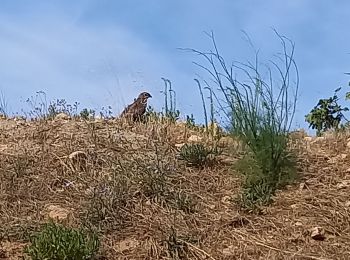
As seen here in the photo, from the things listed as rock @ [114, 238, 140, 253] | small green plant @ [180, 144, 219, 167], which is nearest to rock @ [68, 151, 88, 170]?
small green plant @ [180, 144, 219, 167]

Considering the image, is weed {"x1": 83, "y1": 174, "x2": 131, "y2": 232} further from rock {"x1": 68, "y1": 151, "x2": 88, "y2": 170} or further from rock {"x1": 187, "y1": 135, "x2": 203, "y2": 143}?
rock {"x1": 187, "y1": 135, "x2": 203, "y2": 143}

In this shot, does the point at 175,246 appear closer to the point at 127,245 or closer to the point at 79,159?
the point at 127,245

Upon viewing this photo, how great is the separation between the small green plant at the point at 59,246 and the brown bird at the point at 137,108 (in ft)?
10.3

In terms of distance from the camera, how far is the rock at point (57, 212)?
19.1 ft

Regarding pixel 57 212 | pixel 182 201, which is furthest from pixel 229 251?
pixel 57 212

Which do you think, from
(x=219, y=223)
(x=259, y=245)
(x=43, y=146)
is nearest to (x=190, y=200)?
(x=219, y=223)

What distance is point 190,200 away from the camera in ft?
20.0

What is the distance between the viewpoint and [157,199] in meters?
6.08

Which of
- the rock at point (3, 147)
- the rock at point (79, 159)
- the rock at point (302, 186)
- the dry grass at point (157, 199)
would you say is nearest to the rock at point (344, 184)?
the dry grass at point (157, 199)

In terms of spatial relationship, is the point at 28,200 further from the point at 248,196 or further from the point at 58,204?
the point at 248,196

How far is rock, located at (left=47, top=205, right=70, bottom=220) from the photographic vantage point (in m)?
5.82

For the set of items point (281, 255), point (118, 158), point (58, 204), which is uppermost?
point (118, 158)

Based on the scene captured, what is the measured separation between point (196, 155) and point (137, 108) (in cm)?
180

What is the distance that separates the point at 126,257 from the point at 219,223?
0.83 metres
